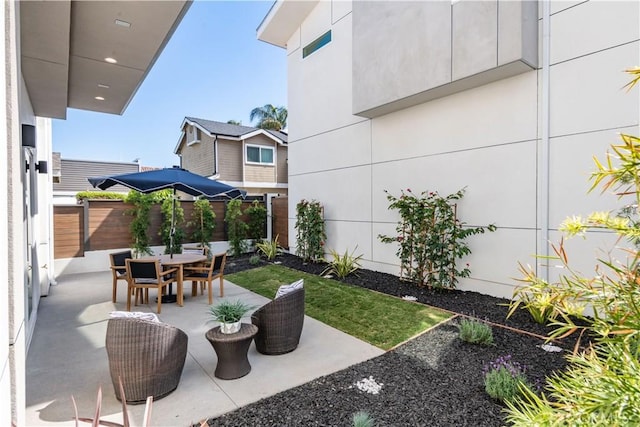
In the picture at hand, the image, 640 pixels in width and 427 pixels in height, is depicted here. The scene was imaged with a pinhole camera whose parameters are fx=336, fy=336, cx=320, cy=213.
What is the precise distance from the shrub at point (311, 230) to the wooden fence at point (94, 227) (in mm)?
4383

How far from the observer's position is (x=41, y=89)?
5645 millimetres

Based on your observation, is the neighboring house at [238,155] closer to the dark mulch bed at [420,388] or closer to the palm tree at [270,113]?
the dark mulch bed at [420,388]

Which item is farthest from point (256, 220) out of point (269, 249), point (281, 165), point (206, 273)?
point (281, 165)

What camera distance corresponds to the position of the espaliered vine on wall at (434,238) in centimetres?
621

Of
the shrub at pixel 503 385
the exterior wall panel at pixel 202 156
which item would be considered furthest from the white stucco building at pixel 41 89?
the exterior wall panel at pixel 202 156

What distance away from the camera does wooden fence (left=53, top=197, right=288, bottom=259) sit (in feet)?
29.0

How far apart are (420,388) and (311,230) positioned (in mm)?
6457

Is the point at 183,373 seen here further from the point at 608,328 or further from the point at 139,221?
the point at 139,221

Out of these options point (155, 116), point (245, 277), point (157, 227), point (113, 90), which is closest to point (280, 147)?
point (157, 227)

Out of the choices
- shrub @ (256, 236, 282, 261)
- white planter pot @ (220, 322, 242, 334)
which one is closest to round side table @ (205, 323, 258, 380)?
white planter pot @ (220, 322, 242, 334)

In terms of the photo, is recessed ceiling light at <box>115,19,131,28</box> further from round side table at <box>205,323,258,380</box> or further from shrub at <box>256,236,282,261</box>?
shrub at <box>256,236,282,261</box>

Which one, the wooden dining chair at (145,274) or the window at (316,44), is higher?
the window at (316,44)

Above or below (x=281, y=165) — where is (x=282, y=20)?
above

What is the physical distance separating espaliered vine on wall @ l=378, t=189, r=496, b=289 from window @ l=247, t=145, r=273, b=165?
12.4 metres
